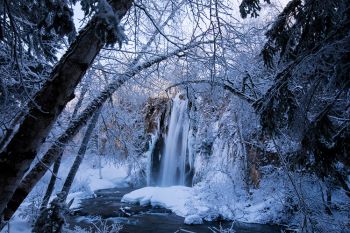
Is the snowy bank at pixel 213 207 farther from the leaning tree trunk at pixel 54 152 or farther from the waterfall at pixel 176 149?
the leaning tree trunk at pixel 54 152

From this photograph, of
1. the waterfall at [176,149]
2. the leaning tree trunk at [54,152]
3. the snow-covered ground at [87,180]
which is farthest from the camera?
the waterfall at [176,149]

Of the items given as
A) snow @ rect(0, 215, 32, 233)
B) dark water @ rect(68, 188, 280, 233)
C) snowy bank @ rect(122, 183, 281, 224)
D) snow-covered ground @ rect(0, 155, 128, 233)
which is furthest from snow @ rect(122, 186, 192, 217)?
snow @ rect(0, 215, 32, 233)

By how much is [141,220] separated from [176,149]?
11.8 meters

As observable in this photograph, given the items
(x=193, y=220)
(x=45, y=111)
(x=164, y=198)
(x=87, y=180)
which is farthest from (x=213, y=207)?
(x=45, y=111)

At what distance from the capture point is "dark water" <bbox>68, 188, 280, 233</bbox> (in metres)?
12.6

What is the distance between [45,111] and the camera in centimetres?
176

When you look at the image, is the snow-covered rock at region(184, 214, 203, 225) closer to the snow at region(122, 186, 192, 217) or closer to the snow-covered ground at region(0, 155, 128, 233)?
the snow at region(122, 186, 192, 217)

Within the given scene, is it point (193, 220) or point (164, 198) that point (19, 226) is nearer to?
point (193, 220)

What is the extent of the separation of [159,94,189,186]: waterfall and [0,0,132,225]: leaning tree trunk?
73.3 ft

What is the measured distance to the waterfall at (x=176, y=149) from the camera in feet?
81.3

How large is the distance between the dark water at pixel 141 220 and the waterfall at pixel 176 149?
7.86 meters

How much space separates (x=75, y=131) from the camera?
14.1 ft


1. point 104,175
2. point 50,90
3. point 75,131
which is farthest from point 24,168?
point 104,175

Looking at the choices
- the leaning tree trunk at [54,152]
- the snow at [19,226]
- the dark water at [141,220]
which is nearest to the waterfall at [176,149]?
the dark water at [141,220]
